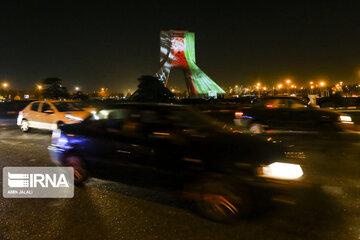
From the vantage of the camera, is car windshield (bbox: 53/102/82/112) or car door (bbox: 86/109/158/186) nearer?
car door (bbox: 86/109/158/186)

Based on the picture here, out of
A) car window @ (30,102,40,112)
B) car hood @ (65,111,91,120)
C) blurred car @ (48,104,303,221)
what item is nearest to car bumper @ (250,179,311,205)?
blurred car @ (48,104,303,221)

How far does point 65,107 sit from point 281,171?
10.2 metres

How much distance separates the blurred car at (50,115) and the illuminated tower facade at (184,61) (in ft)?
179

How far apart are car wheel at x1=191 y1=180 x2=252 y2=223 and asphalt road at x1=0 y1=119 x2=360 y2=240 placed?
0.10 metres

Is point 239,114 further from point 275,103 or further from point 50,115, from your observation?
point 50,115

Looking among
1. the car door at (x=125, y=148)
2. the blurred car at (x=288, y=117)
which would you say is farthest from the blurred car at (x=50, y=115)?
the car door at (x=125, y=148)

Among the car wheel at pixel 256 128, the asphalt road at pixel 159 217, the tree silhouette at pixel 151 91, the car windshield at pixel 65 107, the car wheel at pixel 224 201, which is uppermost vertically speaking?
the tree silhouette at pixel 151 91

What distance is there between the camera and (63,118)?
11.1m

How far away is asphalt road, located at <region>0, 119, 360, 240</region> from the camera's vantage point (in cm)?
322

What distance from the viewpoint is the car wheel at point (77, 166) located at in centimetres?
485

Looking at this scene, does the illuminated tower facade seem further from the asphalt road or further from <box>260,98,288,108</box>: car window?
the asphalt road

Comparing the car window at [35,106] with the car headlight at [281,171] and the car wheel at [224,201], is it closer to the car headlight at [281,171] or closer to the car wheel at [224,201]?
the car wheel at [224,201]

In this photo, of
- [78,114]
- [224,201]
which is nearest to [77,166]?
[224,201]

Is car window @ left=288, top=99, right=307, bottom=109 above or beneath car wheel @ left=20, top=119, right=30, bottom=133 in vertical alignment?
above
